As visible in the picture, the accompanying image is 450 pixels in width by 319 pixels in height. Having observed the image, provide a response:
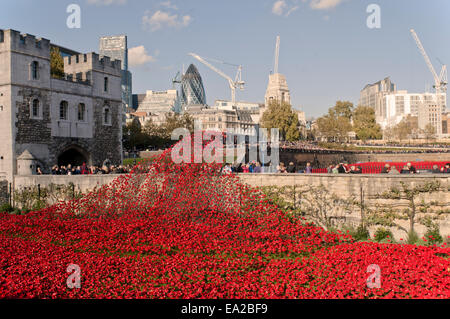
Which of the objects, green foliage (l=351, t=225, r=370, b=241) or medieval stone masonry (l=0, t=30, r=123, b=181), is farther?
medieval stone masonry (l=0, t=30, r=123, b=181)

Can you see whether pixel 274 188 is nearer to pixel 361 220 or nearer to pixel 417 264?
pixel 361 220

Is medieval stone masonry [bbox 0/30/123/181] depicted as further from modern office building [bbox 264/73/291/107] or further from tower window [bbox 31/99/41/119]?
modern office building [bbox 264/73/291/107]

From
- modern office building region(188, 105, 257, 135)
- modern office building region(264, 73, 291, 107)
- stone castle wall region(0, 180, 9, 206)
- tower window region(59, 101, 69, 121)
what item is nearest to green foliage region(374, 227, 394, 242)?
stone castle wall region(0, 180, 9, 206)

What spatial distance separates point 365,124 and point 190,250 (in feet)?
307

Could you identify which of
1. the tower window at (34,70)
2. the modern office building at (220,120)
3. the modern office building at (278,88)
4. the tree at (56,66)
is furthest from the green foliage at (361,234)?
the modern office building at (220,120)

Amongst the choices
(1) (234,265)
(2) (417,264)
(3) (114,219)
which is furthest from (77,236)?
(2) (417,264)

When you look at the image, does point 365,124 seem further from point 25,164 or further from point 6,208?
point 6,208

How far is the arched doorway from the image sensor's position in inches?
1291

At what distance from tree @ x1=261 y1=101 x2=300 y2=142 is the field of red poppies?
6258 centimetres

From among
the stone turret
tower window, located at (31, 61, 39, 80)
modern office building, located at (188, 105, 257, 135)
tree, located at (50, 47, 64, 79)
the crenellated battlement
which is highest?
modern office building, located at (188, 105, 257, 135)

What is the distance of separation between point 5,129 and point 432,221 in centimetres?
2519

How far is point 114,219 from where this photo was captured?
19734 mm

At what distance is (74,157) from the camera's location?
110 ft
